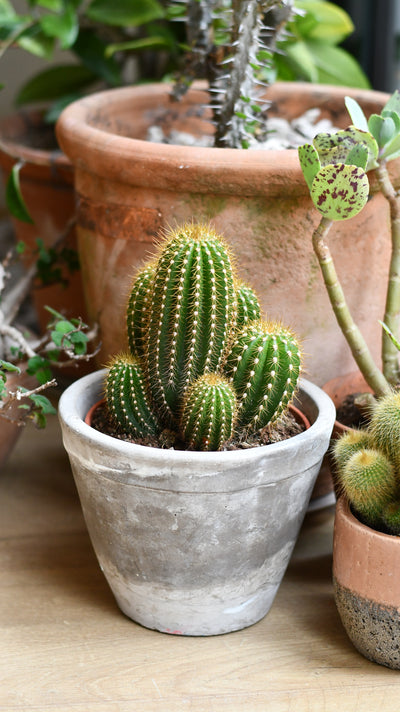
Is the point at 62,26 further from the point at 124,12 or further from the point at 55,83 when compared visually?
the point at 55,83

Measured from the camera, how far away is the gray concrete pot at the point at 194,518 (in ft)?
2.87

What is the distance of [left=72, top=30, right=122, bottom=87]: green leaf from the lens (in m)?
1.88

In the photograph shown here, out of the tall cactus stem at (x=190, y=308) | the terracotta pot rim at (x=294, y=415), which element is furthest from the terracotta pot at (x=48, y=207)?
the tall cactus stem at (x=190, y=308)

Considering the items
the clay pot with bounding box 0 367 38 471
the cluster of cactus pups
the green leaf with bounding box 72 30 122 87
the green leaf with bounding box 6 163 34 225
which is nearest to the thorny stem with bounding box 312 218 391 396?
the cluster of cactus pups

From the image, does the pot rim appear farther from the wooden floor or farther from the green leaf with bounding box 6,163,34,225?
the green leaf with bounding box 6,163,34,225

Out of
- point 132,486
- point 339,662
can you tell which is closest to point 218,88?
point 132,486

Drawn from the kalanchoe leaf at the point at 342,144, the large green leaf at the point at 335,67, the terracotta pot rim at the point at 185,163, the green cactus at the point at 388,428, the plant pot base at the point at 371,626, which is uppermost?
the kalanchoe leaf at the point at 342,144

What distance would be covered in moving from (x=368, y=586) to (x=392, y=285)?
0.42m

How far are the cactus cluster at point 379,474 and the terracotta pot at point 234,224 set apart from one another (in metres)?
0.25

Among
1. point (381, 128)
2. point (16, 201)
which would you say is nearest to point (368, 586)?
point (381, 128)

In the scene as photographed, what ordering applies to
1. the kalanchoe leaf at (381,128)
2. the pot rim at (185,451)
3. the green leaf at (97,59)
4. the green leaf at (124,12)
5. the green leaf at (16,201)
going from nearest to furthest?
1. the pot rim at (185,451)
2. the kalanchoe leaf at (381,128)
3. the green leaf at (16,201)
4. the green leaf at (124,12)
5. the green leaf at (97,59)

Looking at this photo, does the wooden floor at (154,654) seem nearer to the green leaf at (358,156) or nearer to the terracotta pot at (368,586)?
the terracotta pot at (368,586)

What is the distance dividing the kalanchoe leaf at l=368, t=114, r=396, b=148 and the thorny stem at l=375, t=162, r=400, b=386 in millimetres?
40

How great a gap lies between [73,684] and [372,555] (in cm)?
39
